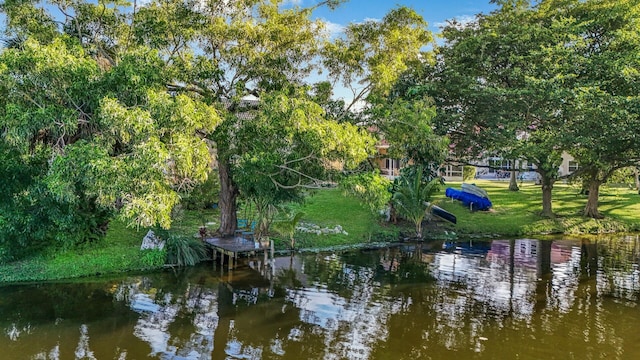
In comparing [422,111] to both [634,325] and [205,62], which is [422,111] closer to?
[205,62]

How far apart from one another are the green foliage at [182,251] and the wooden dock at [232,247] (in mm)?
508

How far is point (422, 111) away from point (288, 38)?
5163mm

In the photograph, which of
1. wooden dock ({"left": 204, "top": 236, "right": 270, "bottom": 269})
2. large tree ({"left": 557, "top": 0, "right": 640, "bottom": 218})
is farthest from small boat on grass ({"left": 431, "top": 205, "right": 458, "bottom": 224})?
wooden dock ({"left": 204, "top": 236, "right": 270, "bottom": 269})

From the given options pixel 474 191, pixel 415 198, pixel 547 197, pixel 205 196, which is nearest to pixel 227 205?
pixel 205 196

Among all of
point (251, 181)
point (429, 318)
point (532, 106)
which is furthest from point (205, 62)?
point (532, 106)

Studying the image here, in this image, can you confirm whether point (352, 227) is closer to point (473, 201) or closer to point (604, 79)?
point (473, 201)

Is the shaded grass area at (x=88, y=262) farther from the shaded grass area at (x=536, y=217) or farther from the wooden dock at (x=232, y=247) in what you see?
the shaded grass area at (x=536, y=217)

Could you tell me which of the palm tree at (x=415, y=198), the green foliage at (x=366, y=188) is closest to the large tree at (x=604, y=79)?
the palm tree at (x=415, y=198)

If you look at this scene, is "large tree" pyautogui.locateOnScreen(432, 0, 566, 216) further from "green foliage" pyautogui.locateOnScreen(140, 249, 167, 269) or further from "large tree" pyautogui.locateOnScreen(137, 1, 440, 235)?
"green foliage" pyautogui.locateOnScreen(140, 249, 167, 269)

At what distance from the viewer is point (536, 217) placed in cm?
2309

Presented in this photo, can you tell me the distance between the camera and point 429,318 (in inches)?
402

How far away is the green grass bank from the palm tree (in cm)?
58

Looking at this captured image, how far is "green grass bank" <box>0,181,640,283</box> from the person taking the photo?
1308cm

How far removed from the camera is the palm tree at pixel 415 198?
1967 cm
